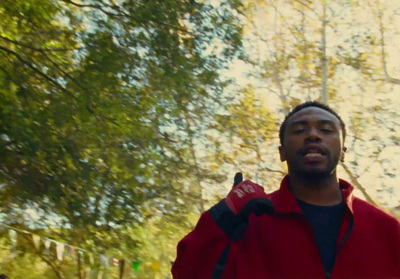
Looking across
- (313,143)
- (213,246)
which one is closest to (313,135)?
(313,143)

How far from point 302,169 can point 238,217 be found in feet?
1.42

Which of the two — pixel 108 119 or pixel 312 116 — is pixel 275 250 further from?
pixel 108 119

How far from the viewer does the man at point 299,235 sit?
220cm

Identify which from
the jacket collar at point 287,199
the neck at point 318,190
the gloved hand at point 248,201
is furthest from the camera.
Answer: the neck at point 318,190

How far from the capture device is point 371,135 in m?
15.6

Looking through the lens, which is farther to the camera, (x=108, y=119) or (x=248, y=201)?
(x=108, y=119)

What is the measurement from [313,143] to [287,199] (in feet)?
0.86

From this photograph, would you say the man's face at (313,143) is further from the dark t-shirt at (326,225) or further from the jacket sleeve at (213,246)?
the jacket sleeve at (213,246)

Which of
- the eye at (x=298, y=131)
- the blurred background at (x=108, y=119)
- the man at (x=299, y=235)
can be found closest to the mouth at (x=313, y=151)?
the man at (x=299, y=235)

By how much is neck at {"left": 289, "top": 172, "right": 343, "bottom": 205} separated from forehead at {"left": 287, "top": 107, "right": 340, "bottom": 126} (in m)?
0.26

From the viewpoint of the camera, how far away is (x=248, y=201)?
2.16m

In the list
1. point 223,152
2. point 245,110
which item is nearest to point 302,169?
point 223,152

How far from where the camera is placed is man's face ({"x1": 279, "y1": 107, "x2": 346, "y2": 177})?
2.45 m

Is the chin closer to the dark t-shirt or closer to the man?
the man
